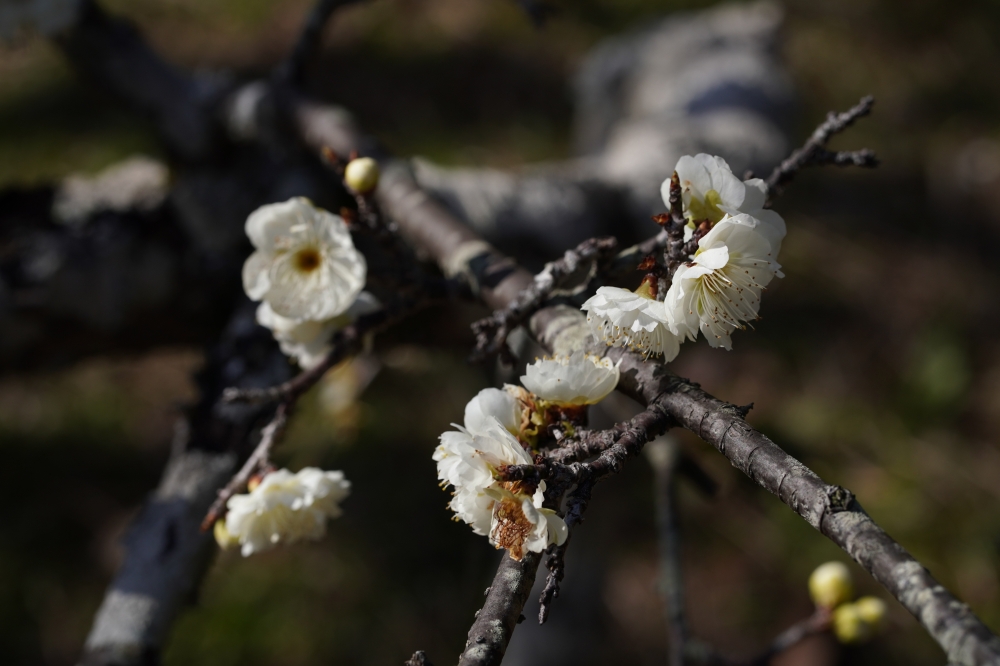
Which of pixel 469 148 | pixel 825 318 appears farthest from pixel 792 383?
pixel 469 148

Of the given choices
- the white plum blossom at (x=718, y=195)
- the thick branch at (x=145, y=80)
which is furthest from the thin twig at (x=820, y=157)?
the thick branch at (x=145, y=80)

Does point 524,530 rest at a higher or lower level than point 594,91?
lower

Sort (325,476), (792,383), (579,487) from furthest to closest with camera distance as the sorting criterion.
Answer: (792,383), (325,476), (579,487)

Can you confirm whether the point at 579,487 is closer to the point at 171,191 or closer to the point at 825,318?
the point at 171,191

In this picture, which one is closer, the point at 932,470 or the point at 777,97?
the point at 777,97

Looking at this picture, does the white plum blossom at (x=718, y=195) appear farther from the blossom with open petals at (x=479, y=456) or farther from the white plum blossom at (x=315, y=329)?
the white plum blossom at (x=315, y=329)

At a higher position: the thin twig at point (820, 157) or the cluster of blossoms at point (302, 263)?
the thin twig at point (820, 157)

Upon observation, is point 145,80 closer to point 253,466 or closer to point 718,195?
point 253,466

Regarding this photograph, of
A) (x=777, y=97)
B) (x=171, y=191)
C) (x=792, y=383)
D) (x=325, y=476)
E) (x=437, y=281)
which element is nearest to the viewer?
(x=325, y=476)
